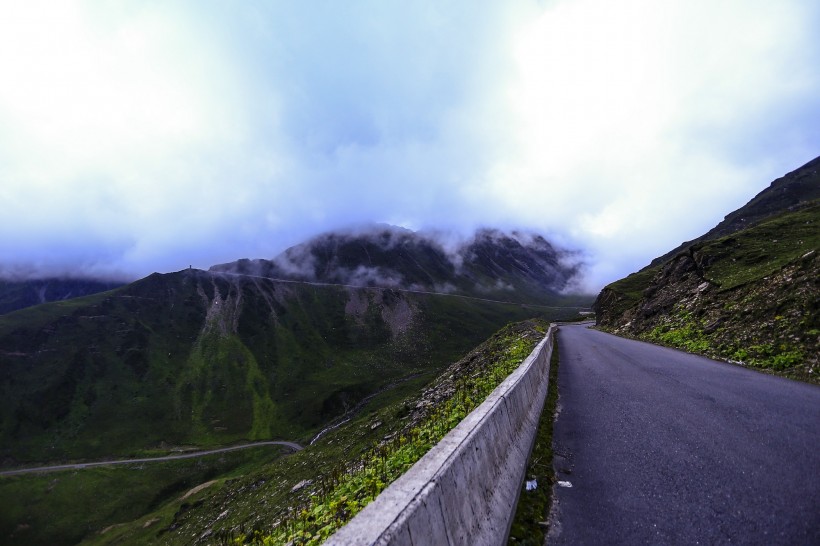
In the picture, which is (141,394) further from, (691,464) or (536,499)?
(691,464)

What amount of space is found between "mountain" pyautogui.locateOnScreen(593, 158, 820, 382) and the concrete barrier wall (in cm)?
1489

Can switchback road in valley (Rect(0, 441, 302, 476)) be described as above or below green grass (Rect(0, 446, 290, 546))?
above

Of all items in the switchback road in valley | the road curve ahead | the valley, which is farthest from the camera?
the switchback road in valley

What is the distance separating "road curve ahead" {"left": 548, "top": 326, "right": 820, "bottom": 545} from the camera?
218 inches

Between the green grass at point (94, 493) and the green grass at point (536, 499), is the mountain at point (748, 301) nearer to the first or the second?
the green grass at point (536, 499)

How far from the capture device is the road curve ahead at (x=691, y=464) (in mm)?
5543

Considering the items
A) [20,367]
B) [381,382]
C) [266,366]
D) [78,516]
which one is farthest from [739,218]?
[20,367]

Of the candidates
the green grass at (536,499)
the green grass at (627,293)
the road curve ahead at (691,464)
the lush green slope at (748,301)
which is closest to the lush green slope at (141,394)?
the green grass at (627,293)

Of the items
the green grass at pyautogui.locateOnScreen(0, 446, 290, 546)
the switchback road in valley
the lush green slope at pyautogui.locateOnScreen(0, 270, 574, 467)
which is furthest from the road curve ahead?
the lush green slope at pyautogui.locateOnScreen(0, 270, 574, 467)

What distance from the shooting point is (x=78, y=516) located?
3939 inches

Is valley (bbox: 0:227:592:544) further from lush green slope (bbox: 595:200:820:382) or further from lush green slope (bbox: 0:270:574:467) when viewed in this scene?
lush green slope (bbox: 595:200:820:382)

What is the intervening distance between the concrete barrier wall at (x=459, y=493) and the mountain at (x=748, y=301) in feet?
48.9

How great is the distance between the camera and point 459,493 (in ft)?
16.3

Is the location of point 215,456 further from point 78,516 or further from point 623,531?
point 623,531
